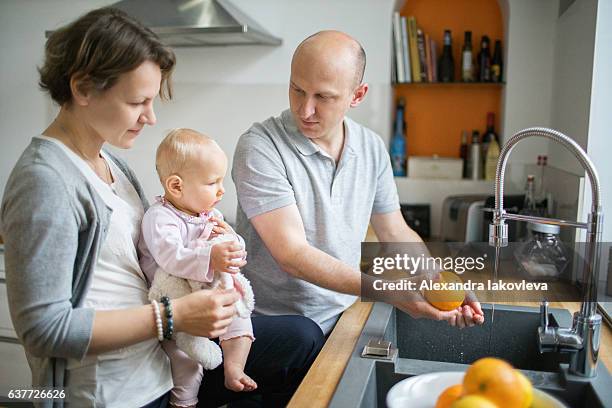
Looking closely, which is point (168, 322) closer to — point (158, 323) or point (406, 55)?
point (158, 323)

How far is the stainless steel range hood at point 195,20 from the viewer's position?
2607mm

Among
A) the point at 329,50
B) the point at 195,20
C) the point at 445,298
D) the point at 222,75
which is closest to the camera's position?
the point at 445,298

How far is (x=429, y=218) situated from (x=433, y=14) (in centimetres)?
99

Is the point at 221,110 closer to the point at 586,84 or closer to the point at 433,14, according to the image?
the point at 433,14

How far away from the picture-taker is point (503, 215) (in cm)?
115

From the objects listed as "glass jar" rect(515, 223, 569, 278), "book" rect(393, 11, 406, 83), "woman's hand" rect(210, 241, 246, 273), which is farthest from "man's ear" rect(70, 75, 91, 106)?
"book" rect(393, 11, 406, 83)

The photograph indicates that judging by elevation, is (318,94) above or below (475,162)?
above

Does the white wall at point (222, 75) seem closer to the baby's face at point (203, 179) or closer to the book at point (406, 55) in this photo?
the book at point (406, 55)

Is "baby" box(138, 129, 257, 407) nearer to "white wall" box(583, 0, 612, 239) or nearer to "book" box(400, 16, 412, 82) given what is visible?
"white wall" box(583, 0, 612, 239)

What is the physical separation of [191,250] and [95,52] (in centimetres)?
38

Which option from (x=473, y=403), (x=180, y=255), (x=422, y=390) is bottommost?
(x=422, y=390)

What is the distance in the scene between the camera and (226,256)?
1102 mm

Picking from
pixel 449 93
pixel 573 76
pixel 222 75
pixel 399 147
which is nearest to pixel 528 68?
pixel 449 93

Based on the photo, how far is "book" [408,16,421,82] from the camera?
112 inches
